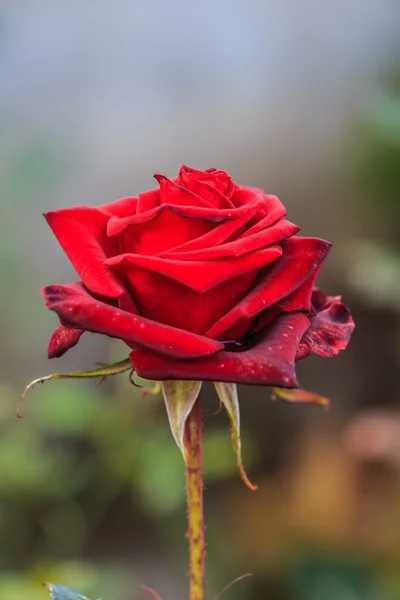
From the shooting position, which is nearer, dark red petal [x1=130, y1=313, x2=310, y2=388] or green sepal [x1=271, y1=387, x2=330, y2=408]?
dark red petal [x1=130, y1=313, x2=310, y2=388]

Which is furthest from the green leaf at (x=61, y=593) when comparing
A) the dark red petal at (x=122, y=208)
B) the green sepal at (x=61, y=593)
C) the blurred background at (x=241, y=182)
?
the blurred background at (x=241, y=182)

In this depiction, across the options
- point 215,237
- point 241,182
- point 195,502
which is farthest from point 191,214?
point 241,182

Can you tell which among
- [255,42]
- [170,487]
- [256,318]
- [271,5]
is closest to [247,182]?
[255,42]

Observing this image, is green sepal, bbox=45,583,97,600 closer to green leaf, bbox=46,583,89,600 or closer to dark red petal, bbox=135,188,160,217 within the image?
green leaf, bbox=46,583,89,600

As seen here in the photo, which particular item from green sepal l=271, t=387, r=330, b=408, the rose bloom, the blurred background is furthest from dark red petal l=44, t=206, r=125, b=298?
the blurred background

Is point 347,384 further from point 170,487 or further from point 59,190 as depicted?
point 59,190

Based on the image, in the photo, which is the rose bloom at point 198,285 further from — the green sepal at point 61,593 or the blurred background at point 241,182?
the blurred background at point 241,182

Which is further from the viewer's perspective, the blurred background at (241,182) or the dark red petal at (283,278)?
the blurred background at (241,182)
